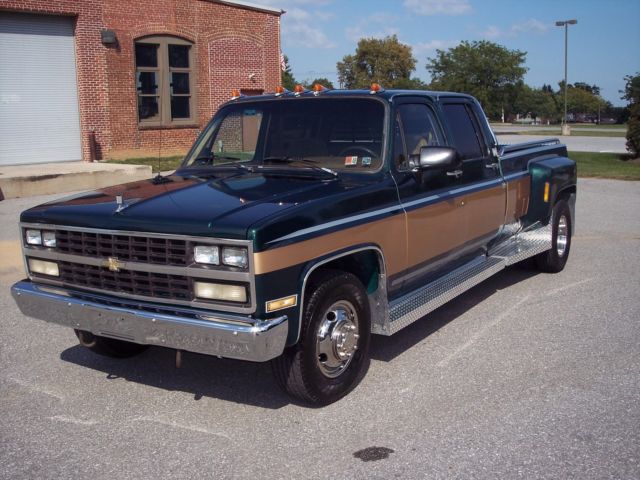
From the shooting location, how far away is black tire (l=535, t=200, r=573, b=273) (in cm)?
784

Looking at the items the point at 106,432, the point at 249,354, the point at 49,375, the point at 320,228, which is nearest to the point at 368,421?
the point at 249,354

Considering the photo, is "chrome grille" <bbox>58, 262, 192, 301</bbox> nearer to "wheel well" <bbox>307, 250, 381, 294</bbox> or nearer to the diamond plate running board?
"wheel well" <bbox>307, 250, 381, 294</bbox>

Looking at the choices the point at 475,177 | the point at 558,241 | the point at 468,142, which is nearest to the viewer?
the point at 475,177

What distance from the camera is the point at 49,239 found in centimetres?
470

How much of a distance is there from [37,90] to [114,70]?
2120 mm

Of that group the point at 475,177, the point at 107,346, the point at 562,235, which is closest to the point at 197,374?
the point at 107,346

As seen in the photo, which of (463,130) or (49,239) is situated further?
(463,130)

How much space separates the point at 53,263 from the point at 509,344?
11.3ft

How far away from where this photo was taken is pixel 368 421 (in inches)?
169

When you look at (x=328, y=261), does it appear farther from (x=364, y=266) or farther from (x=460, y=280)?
(x=460, y=280)

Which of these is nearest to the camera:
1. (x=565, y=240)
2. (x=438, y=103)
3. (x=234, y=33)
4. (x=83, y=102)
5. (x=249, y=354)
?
(x=249, y=354)

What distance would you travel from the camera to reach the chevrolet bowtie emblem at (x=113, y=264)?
14.0ft

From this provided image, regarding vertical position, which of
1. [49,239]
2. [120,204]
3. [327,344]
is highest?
[120,204]

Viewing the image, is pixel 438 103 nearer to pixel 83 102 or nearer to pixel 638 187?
pixel 638 187
